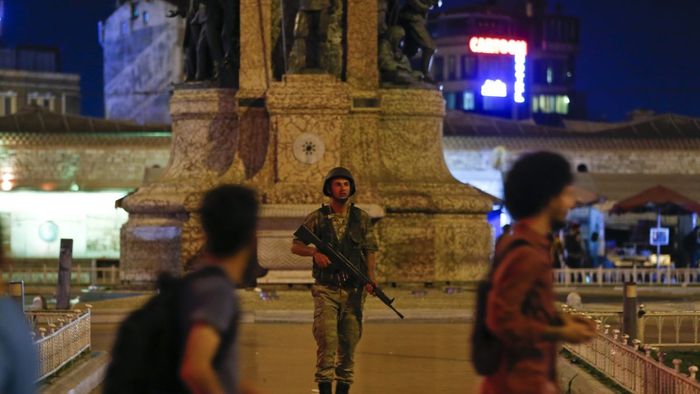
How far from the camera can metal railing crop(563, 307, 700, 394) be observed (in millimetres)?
10156

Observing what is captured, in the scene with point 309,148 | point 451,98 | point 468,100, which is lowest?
point 309,148

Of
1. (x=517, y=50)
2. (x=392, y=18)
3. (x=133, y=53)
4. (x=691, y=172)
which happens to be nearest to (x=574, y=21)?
(x=517, y=50)

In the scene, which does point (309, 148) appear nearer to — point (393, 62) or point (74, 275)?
point (393, 62)

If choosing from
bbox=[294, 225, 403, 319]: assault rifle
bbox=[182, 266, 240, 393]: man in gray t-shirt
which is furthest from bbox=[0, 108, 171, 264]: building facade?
bbox=[182, 266, 240, 393]: man in gray t-shirt

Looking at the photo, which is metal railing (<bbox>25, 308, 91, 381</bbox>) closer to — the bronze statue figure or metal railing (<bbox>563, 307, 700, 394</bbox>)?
metal railing (<bbox>563, 307, 700, 394</bbox>)

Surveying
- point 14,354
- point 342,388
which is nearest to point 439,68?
point 342,388

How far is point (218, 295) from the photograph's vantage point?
6102mm

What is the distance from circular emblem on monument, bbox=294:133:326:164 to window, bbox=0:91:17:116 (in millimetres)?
62995

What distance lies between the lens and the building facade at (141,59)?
255 feet

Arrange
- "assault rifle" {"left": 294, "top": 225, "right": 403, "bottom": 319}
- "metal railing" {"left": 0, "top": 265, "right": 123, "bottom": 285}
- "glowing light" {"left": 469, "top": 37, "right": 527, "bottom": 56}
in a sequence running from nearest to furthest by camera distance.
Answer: "assault rifle" {"left": 294, "top": 225, "right": 403, "bottom": 319}
"metal railing" {"left": 0, "top": 265, "right": 123, "bottom": 285}
"glowing light" {"left": 469, "top": 37, "right": 527, "bottom": 56}

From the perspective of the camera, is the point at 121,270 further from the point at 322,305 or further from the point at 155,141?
the point at 155,141

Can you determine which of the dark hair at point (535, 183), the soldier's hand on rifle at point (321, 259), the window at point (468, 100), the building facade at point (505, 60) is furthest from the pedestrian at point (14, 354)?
the window at point (468, 100)

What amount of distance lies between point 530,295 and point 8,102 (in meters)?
81.3

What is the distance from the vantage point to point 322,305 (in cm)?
1201
